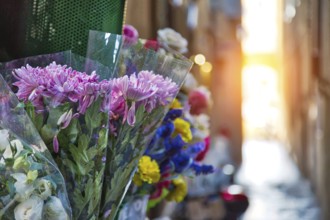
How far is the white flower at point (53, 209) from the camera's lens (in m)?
1.12

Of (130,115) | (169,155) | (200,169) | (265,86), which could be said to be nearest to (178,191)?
(200,169)

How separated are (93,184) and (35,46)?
0.34 meters

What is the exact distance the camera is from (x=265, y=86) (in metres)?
27.8

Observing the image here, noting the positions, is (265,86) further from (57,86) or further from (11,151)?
(11,151)

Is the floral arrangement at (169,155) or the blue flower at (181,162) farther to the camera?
the blue flower at (181,162)

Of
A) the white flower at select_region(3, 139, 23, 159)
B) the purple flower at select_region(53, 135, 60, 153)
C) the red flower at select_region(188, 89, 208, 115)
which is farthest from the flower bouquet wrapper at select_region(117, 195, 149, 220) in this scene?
the red flower at select_region(188, 89, 208, 115)

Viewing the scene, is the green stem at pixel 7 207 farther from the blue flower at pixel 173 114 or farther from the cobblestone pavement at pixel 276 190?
the cobblestone pavement at pixel 276 190

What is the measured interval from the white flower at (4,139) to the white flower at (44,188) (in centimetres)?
8

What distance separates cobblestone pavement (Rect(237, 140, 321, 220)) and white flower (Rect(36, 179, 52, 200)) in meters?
4.94

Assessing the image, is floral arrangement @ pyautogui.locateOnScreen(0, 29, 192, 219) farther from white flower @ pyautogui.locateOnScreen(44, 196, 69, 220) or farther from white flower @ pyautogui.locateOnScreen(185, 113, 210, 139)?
white flower @ pyautogui.locateOnScreen(185, 113, 210, 139)

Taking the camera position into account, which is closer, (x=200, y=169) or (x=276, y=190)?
(x=200, y=169)

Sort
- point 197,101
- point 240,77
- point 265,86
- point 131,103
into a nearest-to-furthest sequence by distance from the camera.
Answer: point 131,103
point 197,101
point 240,77
point 265,86

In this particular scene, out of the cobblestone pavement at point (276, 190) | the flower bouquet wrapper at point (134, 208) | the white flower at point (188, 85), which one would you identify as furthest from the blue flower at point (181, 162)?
the cobblestone pavement at point (276, 190)

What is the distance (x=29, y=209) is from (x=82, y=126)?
0.20 meters
